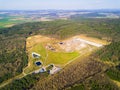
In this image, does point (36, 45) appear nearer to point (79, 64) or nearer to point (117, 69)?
point (79, 64)

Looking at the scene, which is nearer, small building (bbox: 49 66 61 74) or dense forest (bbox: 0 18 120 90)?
dense forest (bbox: 0 18 120 90)

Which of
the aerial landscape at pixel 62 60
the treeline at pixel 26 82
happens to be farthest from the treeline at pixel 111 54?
the treeline at pixel 26 82

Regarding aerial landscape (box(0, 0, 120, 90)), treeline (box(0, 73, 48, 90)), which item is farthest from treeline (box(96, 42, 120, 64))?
treeline (box(0, 73, 48, 90))

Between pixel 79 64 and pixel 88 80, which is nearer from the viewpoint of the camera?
pixel 88 80

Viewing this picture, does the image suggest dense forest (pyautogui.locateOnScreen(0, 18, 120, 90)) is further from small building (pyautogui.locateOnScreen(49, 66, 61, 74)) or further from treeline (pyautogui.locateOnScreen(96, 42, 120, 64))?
small building (pyautogui.locateOnScreen(49, 66, 61, 74))

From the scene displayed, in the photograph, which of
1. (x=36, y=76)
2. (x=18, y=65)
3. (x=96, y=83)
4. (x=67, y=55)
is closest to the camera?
(x=96, y=83)

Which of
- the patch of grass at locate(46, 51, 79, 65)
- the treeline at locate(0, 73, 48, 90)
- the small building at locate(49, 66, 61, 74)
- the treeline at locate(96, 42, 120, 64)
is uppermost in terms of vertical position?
the treeline at locate(96, 42, 120, 64)

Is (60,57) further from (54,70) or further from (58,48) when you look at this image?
(54,70)

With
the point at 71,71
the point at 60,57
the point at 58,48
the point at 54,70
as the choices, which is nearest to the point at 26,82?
the point at 54,70

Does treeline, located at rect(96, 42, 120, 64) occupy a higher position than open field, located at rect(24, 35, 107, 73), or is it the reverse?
treeline, located at rect(96, 42, 120, 64)

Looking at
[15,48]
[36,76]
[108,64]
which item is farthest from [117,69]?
[15,48]

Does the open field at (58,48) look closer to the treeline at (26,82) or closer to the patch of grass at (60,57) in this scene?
the patch of grass at (60,57)
